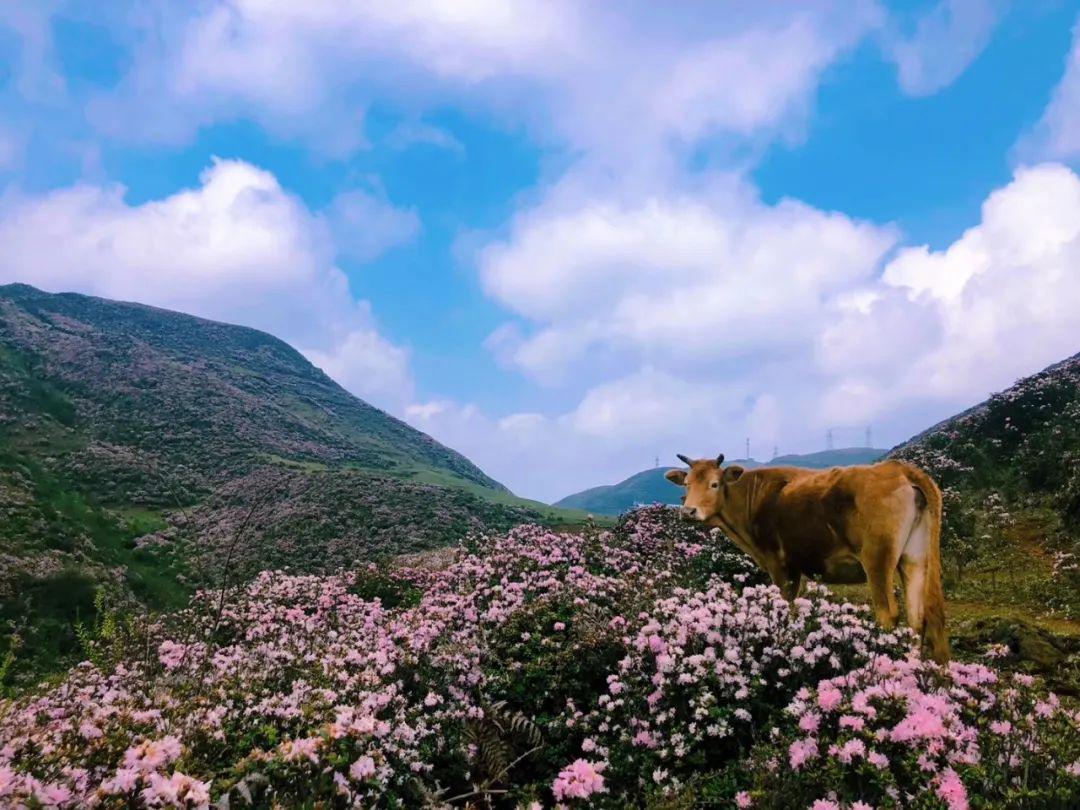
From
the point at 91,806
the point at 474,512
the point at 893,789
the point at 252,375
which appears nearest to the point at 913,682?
the point at 893,789

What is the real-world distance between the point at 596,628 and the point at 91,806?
533 cm

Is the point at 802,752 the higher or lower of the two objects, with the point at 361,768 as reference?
higher

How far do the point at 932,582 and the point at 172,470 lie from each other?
176 feet

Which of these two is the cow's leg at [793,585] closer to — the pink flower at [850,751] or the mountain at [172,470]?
the pink flower at [850,751]

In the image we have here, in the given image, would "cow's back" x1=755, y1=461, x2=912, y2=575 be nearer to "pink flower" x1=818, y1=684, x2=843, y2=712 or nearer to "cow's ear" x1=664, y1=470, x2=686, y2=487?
"cow's ear" x1=664, y1=470, x2=686, y2=487

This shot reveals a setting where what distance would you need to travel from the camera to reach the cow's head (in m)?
8.55

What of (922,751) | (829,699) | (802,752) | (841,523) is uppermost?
(841,523)

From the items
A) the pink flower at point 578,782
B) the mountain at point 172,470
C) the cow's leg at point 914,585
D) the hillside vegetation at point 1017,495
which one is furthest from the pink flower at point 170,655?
the hillside vegetation at point 1017,495

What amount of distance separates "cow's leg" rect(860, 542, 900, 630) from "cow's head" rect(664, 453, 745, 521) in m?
1.86

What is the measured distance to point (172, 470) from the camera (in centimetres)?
5041

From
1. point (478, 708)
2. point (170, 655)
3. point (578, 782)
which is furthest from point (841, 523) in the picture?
point (170, 655)

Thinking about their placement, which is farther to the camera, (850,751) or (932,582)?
(932,582)

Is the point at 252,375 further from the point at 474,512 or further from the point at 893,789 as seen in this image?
the point at 893,789

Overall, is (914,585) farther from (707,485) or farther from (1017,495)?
(1017,495)
